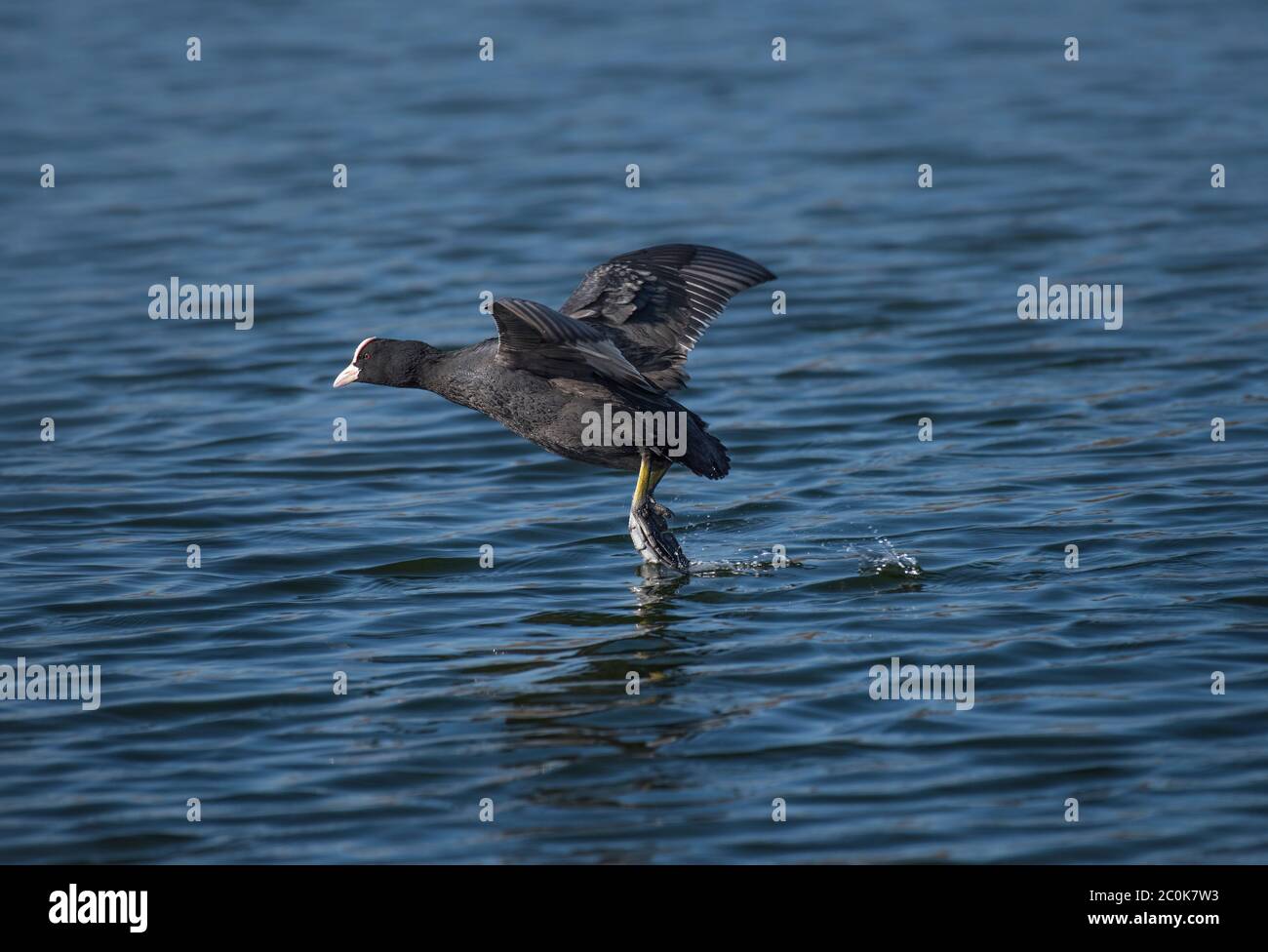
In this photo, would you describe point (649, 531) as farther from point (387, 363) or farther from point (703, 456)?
point (387, 363)

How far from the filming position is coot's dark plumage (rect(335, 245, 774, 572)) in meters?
9.16

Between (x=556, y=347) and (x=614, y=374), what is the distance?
433 mm

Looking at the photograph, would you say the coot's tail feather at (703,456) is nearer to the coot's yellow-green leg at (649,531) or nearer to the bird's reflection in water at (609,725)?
the coot's yellow-green leg at (649,531)

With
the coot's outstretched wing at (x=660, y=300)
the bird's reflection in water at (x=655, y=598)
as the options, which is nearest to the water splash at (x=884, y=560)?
the bird's reflection in water at (x=655, y=598)

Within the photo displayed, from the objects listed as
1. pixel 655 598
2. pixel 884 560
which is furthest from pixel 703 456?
pixel 884 560

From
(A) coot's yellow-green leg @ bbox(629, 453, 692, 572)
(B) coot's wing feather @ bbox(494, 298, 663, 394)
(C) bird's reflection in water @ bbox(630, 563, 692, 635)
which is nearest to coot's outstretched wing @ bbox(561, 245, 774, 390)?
(B) coot's wing feather @ bbox(494, 298, 663, 394)

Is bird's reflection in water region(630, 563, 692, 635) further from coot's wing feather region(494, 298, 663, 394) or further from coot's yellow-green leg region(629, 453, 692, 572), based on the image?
coot's wing feather region(494, 298, 663, 394)

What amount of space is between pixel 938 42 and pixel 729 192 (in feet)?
23.2

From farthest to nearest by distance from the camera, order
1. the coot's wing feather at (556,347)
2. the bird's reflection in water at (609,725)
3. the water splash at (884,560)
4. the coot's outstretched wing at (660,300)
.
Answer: the coot's outstretched wing at (660,300), the water splash at (884,560), the coot's wing feather at (556,347), the bird's reflection in water at (609,725)

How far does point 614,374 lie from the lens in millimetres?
8609

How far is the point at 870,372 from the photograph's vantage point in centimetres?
1369

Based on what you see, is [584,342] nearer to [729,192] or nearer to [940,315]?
[940,315]

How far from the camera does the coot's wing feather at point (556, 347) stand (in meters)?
8.08
